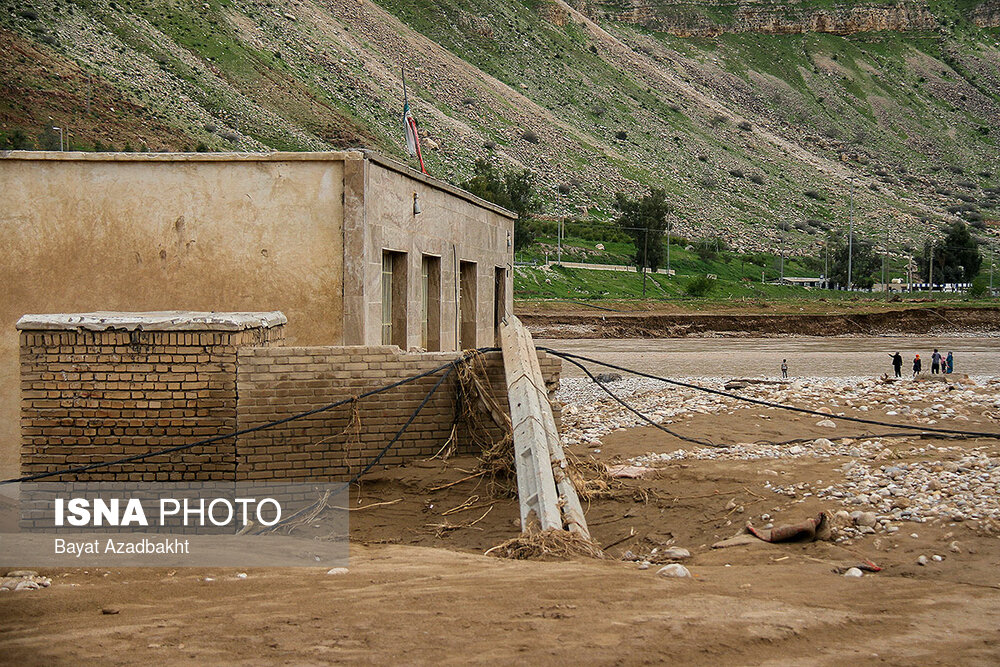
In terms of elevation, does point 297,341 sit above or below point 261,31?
below

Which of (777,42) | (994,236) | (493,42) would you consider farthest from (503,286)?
(777,42)

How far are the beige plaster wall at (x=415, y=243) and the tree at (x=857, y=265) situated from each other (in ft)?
190

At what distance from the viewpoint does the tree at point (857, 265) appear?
2830 inches

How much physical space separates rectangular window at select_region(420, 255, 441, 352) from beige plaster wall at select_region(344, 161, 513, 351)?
0.10 m

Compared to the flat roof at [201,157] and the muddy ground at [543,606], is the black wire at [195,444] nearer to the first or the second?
the muddy ground at [543,606]

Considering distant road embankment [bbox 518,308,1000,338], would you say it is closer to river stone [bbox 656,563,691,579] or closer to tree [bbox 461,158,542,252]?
tree [bbox 461,158,542,252]

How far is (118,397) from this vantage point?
8.82 meters

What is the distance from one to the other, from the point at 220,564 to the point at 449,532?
2222mm

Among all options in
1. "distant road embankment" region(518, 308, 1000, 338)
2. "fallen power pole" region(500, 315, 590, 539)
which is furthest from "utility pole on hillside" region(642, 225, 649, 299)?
"fallen power pole" region(500, 315, 590, 539)

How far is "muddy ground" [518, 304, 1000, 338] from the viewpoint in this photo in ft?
139

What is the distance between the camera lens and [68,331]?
8.77m

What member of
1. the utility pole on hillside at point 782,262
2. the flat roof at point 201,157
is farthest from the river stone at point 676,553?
the utility pole on hillside at point 782,262

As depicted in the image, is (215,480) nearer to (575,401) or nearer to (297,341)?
(297,341)

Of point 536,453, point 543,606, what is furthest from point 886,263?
point 543,606
